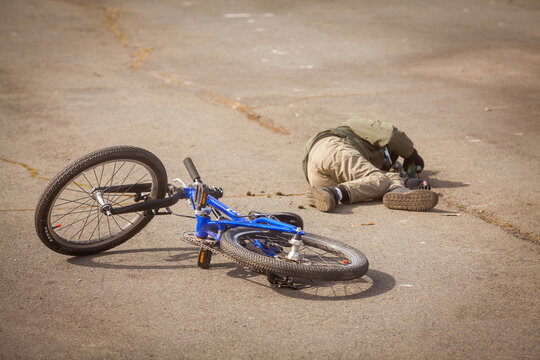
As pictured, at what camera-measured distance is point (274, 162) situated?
668 centimetres

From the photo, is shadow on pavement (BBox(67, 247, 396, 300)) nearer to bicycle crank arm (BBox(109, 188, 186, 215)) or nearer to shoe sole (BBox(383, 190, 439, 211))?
bicycle crank arm (BBox(109, 188, 186, 215))

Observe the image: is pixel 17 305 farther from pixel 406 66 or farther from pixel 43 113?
pixel 406 66

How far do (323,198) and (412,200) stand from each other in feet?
2.48

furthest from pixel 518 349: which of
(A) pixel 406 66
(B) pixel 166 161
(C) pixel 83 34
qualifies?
(C) pixel 83 34

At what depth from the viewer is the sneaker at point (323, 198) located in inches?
210

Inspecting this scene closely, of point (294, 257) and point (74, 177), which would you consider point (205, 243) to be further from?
point (74, 177)

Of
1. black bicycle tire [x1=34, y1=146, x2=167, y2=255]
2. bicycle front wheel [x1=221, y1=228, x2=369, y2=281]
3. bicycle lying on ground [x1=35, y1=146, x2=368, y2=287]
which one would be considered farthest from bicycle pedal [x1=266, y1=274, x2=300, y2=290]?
black bicycle tire [x1=34, y1=146, x2=167, y2=255]

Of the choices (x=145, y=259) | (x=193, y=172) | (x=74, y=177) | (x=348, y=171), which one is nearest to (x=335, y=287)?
(x=193, y=172)

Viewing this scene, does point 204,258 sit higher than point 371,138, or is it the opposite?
point 371,138

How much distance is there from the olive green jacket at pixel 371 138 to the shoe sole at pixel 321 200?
48 centimetres

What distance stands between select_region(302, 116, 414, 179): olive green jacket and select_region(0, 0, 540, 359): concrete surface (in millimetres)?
529

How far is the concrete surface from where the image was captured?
362 centimetres

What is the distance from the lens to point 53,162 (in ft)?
21.5

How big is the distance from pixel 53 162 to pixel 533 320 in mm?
4861
